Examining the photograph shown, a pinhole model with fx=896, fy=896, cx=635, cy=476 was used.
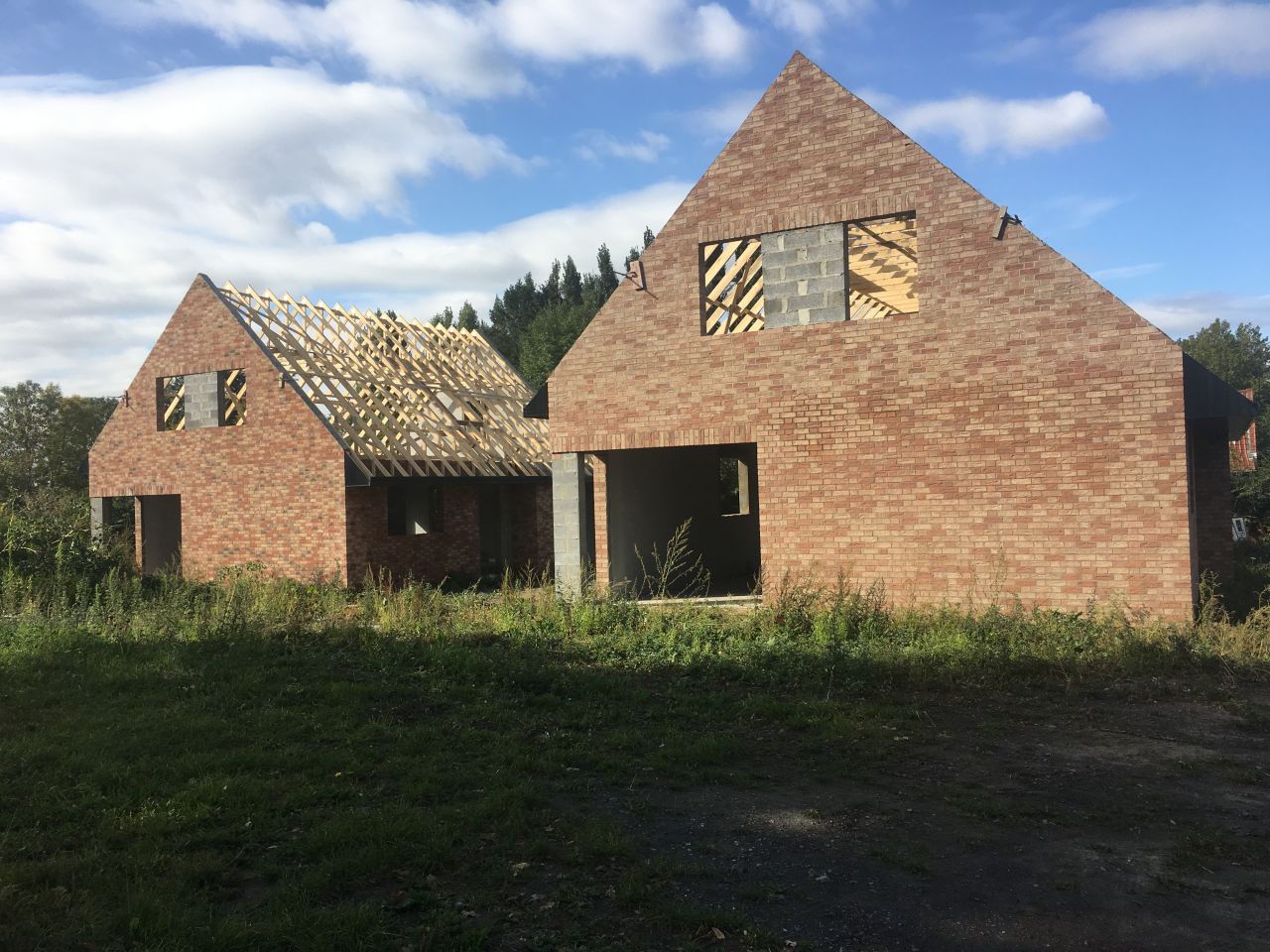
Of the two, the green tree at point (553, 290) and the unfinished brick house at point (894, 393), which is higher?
the green tree at point (553, 290)

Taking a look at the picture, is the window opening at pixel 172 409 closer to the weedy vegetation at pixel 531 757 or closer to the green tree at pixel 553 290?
the weedy vegetation at pixel 531 757

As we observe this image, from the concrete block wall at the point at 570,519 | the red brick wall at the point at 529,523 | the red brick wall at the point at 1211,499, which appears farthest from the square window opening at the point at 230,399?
the red brick wall at the point at 1211,499

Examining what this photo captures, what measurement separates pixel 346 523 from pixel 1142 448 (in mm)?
13022

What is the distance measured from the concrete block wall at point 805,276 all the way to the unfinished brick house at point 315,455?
8.24 m

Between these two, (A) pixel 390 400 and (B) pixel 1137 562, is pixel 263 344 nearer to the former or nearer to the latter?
(A) pixel 390 400

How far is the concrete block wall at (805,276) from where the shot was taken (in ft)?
40.0

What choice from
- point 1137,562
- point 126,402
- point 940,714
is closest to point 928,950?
point 940,714

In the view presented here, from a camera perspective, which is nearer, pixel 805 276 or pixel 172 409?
pixel 805 276

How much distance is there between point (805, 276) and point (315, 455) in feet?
32.7

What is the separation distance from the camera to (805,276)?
40.7ft

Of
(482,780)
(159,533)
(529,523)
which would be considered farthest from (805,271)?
(159,533)

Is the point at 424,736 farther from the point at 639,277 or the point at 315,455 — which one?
the point at 315,455

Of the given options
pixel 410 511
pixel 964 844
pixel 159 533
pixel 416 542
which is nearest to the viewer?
pixel 964 844

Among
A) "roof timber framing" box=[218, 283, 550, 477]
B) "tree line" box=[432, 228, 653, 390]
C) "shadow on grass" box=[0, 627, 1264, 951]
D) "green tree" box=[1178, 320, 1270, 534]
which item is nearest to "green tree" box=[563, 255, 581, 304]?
"tree line" box=[432, 228, 653, 390]
